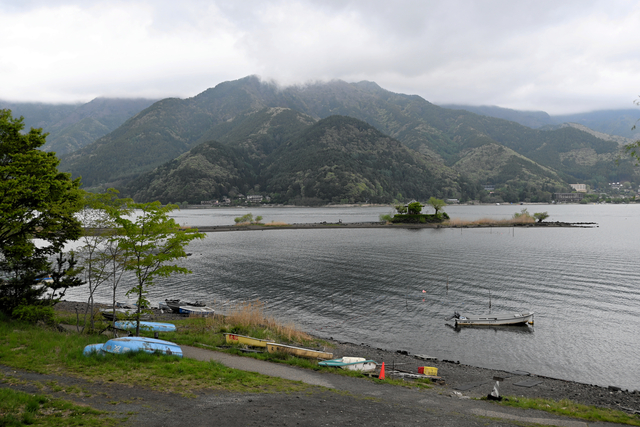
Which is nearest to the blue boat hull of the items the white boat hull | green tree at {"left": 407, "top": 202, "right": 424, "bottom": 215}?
the white boat hull

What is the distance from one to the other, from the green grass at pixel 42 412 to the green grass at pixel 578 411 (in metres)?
13.9

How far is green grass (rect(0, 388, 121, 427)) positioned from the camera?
324 inches

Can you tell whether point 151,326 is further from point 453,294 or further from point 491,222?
point 491,222

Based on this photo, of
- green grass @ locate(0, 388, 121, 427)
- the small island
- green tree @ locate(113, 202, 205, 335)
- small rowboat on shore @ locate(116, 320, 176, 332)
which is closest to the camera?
green grass @ locate(0, 388, 121, 427)

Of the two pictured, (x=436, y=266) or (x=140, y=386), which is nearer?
(x=140, y=386)

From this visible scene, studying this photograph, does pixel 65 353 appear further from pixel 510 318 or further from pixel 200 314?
pixel 510 318

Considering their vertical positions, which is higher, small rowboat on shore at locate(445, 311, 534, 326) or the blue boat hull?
the blue boat hull

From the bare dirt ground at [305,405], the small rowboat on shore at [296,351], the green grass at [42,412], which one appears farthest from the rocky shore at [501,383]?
the green grass at [42,412]

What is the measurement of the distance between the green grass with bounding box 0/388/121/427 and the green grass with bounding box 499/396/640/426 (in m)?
13.9

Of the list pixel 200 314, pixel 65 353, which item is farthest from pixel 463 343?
pixel 65 353

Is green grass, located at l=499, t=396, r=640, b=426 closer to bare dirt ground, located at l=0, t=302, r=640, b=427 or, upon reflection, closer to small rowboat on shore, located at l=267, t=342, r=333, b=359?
bare dirt ground, located at l=0, t=302, r=640, b=427

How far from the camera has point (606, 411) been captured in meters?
14.4

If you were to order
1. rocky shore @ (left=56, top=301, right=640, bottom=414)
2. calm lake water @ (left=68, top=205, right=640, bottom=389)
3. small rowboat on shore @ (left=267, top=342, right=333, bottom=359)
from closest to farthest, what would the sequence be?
rocky shore @ (left=56, top=301, right=640, bottom=414), small rowboat on shore @ (left=267, top=342, right=333, bottom=359), calm lake water @ (left=68, top=205, right=640, bottom=389)

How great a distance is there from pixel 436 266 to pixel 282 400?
47065 millimetres
